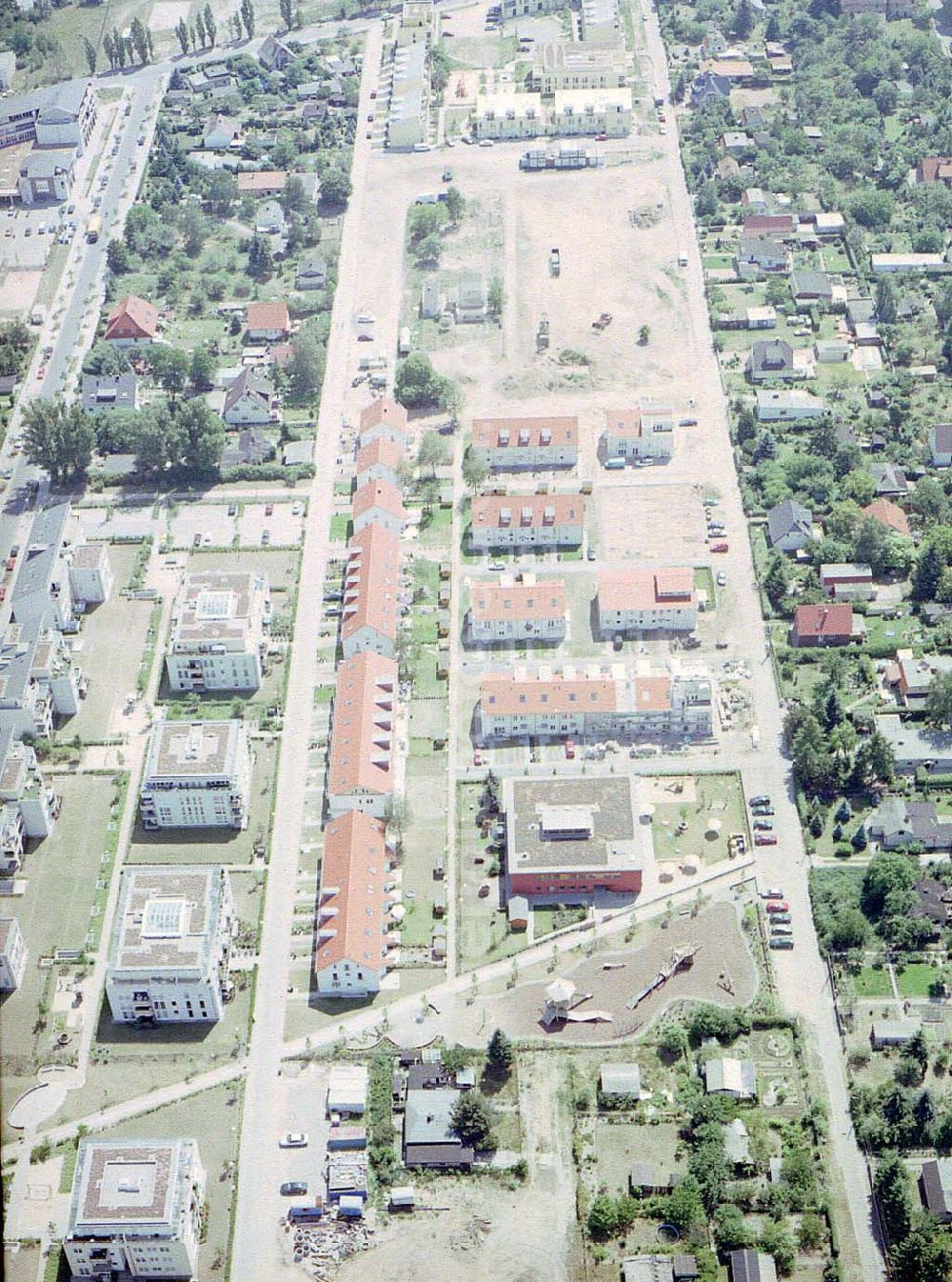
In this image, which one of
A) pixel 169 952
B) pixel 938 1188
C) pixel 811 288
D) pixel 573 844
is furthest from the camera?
pixel 811 288

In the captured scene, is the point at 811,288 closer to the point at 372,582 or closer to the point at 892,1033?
the point at 372,582

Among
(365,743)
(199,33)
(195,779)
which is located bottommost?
(365,743)

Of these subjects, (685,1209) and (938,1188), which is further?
(938,1188)

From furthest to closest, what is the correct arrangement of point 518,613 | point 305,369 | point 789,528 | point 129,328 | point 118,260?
point 118,260 → point 129,328 → point 305,369 → point 789,528 → point 518,613

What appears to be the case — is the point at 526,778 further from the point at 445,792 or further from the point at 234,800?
the point at 234,800

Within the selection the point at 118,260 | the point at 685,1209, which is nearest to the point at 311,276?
the point at 118,260

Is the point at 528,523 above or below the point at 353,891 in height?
below

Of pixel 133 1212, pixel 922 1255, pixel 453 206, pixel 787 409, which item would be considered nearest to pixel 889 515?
pixel 787 409

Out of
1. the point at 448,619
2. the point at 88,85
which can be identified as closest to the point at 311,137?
the point at 88,85
